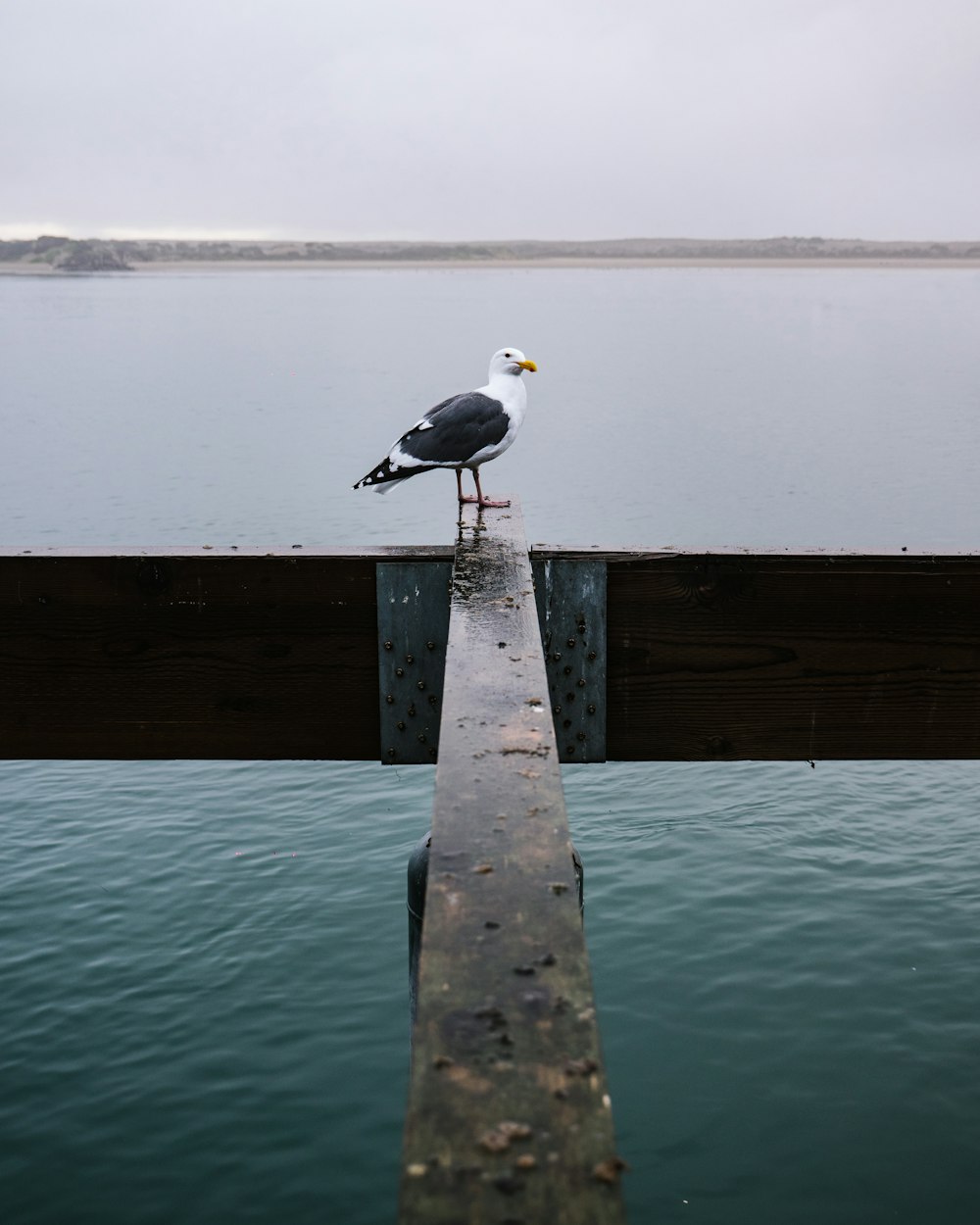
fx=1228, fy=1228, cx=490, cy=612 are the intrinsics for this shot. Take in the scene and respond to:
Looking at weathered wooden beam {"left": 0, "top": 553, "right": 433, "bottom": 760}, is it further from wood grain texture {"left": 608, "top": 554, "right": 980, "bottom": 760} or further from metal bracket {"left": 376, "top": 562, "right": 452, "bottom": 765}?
wood grain texture {"left": 608, "top": 554, "right": 980, "bottom": 760}

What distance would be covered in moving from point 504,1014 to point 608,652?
2.58m

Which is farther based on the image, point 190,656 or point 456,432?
point 456,432

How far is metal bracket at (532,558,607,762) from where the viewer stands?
367 centimetres

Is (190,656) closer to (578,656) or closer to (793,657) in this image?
(578,656)

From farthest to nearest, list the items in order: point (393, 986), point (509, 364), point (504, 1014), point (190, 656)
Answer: point (393, 986) → point (509, 364) → point (190, 656) → point (504, 1014)

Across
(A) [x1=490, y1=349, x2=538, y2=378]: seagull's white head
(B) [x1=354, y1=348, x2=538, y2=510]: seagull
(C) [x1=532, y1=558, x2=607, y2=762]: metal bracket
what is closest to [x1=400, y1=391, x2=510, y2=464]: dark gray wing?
(B) [x1=354, y1=348, x2=538, y2=510]: seagull

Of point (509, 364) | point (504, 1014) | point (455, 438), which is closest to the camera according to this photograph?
point (504, 1014)

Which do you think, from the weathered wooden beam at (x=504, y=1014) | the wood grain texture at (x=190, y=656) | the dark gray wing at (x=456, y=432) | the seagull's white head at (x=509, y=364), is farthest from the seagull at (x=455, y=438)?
the weathered wooden beam at (x=504, y=1014)

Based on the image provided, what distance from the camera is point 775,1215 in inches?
278

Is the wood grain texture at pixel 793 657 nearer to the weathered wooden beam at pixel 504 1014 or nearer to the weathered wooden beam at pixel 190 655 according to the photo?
the weathered wooden beam at pixel 190 655

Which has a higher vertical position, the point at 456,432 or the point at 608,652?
the point at 456,432

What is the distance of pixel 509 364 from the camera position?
301 inches

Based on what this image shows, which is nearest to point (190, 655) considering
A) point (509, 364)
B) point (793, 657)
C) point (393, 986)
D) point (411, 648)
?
point (411, 648)

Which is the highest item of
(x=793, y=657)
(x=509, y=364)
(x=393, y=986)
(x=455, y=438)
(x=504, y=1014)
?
(x=509, y=364)
